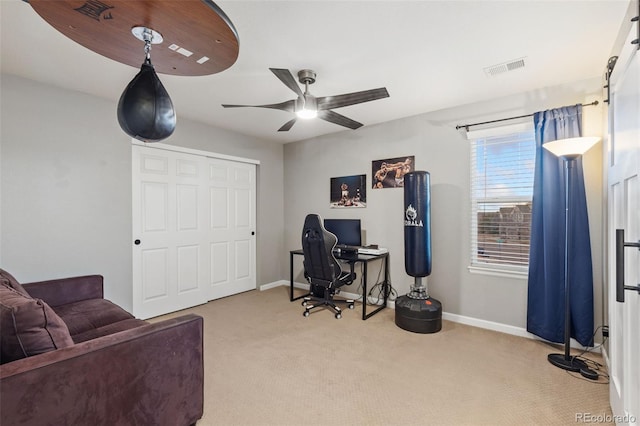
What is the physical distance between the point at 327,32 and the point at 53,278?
128 inches

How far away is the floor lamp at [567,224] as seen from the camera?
223 centimetres

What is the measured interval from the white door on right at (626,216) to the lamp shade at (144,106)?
211 centimetres

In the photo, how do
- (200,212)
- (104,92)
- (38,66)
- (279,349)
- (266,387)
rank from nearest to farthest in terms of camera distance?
(266,387), (38,66), (279,349), (104,92), (200,212)

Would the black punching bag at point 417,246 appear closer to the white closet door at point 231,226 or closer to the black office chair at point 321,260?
the black office chair at point 321,260

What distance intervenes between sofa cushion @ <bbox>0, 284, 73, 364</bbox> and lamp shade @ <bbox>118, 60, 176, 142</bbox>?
90 cm

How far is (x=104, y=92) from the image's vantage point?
2.93 meters

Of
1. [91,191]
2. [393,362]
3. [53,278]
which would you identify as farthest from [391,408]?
[91,191]

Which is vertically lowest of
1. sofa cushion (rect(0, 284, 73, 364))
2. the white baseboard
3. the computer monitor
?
the white baseboard

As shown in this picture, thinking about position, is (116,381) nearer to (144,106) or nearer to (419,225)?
(144,106)

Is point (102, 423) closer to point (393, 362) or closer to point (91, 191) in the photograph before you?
point (393, 362)

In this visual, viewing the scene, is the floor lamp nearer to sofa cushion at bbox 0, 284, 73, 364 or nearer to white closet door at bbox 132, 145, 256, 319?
sofa cushion at bbox 0, 284, 73, 364

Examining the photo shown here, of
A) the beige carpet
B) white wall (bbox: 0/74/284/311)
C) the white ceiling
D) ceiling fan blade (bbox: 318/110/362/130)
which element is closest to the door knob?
the beige carpet

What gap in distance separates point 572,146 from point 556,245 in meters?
0.93

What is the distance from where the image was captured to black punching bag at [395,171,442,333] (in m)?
3.09
